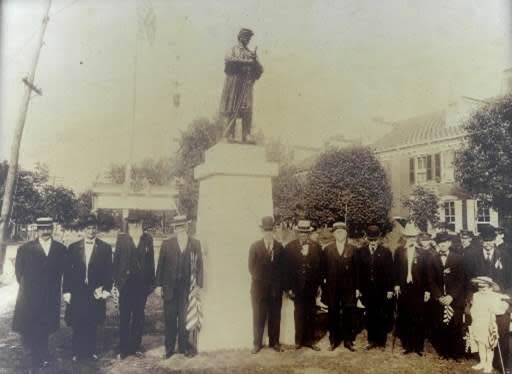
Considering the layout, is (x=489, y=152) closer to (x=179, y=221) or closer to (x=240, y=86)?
(x=240, y=86)

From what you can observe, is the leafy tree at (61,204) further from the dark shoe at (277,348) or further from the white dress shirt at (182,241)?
the dark shoe at (277,348)

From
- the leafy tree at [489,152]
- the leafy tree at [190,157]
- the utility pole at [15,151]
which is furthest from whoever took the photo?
the leafy tree at [190,157]

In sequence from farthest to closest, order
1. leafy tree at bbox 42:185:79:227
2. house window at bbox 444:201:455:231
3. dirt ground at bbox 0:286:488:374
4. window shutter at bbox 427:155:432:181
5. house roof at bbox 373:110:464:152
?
window shutter at bbox 427:155:432:181
house window at bbox 444:201:455:231
house roof at bbox 373:110:464:152
leafy tree at bbox 42:185:79:227
dirt ground at bbox 0:286:488:374

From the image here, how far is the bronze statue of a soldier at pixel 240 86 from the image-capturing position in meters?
3.92

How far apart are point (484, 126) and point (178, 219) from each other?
18.3ft

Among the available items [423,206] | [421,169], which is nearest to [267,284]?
[423,206]

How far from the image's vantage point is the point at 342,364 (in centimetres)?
328

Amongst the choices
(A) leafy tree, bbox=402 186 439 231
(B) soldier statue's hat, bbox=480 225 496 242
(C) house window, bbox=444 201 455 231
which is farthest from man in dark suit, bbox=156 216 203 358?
(C) house window, bbox=444 201 455 231

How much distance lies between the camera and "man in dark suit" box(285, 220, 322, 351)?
360cm

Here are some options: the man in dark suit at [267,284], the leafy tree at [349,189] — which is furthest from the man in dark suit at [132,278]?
the leafy tree at [349,189]

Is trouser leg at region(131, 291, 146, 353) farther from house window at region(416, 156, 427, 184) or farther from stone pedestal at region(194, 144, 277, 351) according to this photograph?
house window at region(416, 156, 427, 184)

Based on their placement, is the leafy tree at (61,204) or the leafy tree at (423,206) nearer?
the leafy tree at (61,204)

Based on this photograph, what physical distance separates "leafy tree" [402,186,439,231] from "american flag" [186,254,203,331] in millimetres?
4745

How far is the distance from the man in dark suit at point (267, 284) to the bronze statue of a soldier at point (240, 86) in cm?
109
